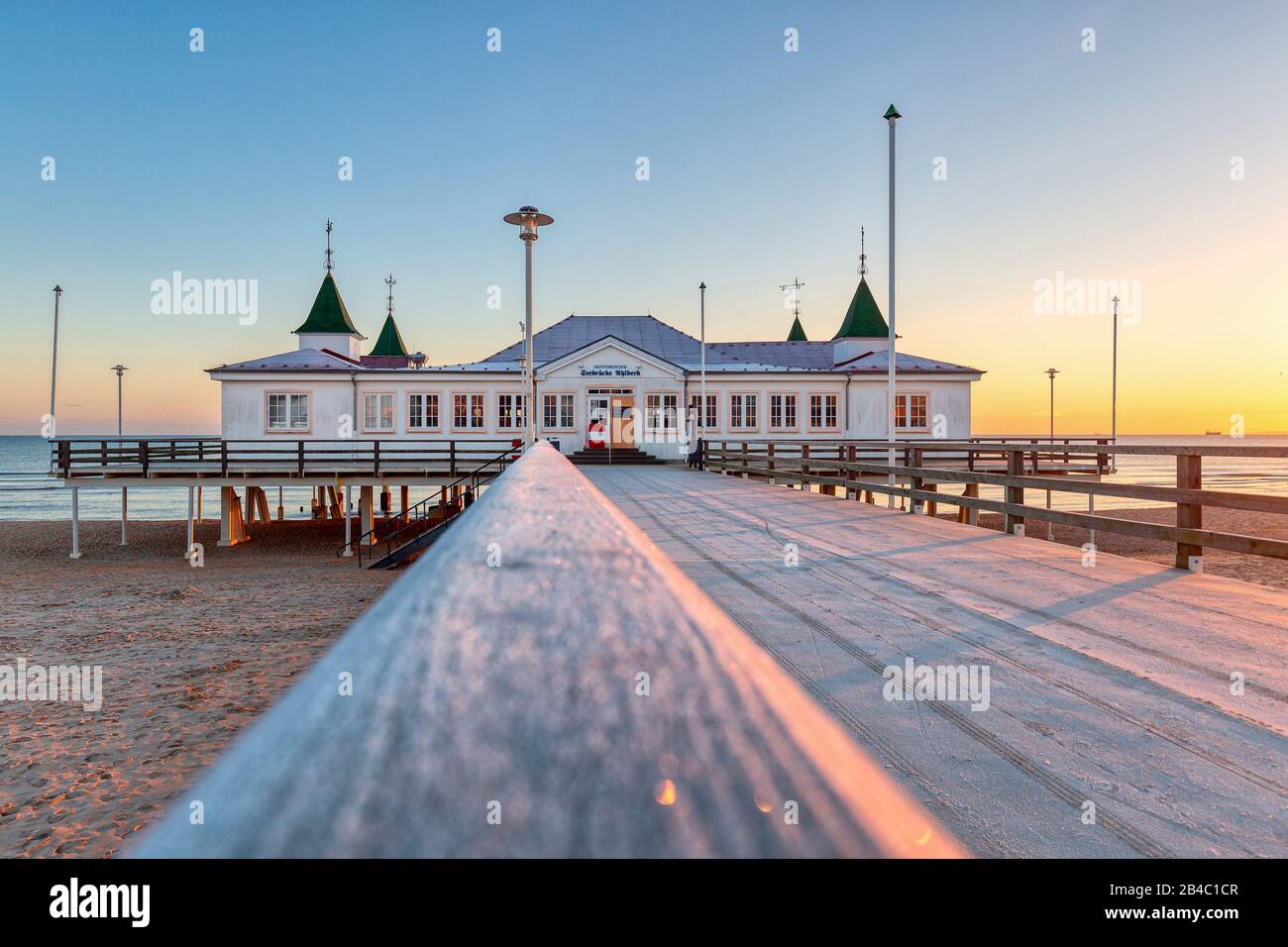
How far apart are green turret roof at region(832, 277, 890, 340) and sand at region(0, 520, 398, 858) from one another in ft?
104

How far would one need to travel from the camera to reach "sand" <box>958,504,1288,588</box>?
17266 mm

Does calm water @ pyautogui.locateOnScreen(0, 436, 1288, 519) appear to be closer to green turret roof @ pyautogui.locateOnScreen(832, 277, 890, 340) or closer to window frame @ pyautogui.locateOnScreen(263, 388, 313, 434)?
green turret roof @ pyautogui.locateOnScreen(832, 277, 890, 340)

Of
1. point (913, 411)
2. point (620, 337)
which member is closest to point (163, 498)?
point (620, 337)

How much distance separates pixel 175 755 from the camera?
26.0 feet

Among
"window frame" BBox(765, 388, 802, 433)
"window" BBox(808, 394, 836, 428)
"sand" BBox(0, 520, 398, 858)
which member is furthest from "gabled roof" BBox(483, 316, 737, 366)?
"sand" BBox(0, 520, 398, 858)

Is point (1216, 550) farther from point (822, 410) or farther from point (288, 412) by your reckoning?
point (288, 412)

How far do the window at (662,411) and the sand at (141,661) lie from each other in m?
14.4

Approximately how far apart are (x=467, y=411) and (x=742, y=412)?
39.4 ft

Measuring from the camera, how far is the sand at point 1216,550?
56.6ft

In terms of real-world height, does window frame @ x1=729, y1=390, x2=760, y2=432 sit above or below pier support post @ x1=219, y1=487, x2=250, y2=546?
above

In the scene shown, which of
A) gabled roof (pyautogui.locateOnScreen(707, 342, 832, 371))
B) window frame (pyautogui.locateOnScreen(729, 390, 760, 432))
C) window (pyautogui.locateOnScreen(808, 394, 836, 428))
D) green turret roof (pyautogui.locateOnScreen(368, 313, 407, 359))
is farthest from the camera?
green turret roof (pyautogui.locateOnScreen(368, 313, 407, 359))

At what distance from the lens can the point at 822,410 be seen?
3359cm

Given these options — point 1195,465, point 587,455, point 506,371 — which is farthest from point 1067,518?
point 506,371
